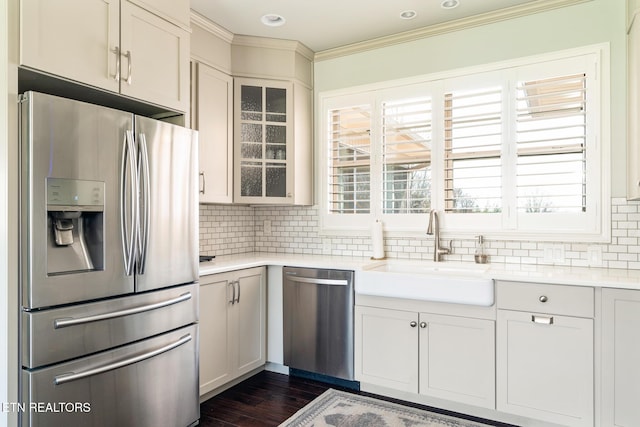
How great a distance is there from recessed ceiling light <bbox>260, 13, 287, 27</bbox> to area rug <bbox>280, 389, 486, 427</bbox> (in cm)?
267

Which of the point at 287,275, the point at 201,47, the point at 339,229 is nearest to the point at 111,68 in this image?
the point at 201,47

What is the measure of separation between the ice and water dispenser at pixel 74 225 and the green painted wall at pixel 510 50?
7.77ft

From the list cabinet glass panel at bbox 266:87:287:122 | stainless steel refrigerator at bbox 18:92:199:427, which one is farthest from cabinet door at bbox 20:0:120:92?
cabinet glass panel at bbox 266:87:287:122

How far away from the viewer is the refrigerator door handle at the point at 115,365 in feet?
6.09

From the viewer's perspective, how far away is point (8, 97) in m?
1.74

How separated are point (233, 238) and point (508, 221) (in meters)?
2.25

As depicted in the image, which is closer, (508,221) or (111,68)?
(111,68)

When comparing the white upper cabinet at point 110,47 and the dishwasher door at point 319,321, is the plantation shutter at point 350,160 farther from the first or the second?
the white upper cabinet at point 110,47

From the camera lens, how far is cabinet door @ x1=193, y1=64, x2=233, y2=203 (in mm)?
3180

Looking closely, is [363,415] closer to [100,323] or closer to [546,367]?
[546,367]

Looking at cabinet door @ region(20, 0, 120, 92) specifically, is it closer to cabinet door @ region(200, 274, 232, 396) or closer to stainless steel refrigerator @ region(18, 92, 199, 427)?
stainless steel refrigerator @ region(18, 92, 199, 427)

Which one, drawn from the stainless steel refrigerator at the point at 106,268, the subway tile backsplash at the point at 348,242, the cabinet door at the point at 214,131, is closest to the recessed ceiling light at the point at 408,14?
the cabinet door at the point at 214,131

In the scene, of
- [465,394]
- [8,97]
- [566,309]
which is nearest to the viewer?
[8,97]

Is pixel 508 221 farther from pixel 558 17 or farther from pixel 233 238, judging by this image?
pixel 233 238
